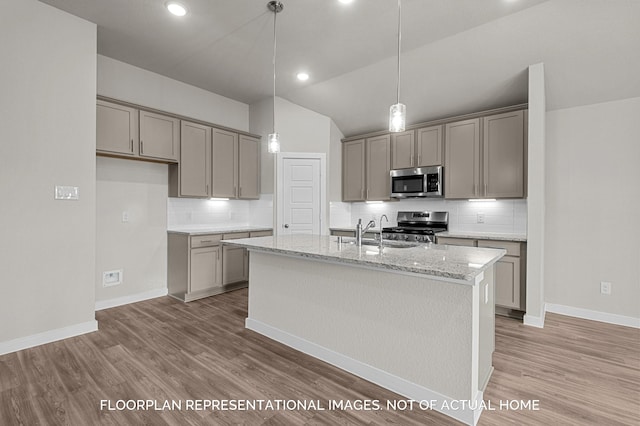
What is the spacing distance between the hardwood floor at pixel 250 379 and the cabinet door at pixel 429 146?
2.32 metres

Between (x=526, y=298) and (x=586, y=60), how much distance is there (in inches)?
99.9

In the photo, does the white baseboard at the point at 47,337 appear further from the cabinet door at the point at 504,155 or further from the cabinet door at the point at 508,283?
the cabinet door at the point at 504,155

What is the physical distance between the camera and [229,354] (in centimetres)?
261

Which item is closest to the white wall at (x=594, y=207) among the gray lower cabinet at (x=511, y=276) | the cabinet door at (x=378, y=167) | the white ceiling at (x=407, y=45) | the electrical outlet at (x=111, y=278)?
the white ceiling at (x=407, y=45)

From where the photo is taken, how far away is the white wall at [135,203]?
3.72 m

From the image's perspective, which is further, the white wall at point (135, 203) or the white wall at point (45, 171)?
the white wall at point (135, 203)

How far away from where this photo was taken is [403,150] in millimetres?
4672

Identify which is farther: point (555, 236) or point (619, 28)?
point (555, 236)

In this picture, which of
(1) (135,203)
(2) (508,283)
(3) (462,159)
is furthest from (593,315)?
(1) (135,203)

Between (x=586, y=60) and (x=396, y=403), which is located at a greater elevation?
(x=586, y=60)

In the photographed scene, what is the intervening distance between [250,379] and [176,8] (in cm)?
326

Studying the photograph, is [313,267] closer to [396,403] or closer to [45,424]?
[396,403]

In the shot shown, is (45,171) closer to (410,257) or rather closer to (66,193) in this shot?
(66,193)

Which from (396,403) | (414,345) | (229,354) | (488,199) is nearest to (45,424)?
(229,354)
